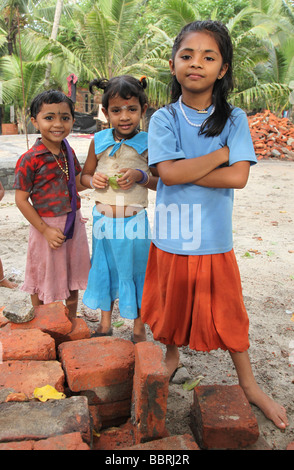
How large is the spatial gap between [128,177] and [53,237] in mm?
602


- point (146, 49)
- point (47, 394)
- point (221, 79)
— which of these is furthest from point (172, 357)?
point (146, 49)

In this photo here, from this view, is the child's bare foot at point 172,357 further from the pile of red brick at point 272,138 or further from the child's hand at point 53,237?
the pile of red brick at point 272,138

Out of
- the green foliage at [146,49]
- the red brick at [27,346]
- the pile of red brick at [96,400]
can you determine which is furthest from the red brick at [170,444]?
the green foliage at [146,49]

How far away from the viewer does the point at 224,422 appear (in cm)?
144

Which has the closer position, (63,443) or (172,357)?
(63,443)

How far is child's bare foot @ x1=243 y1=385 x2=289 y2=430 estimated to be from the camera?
5.74 feet

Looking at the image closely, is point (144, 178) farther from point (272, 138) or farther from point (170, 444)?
point (272, 138)

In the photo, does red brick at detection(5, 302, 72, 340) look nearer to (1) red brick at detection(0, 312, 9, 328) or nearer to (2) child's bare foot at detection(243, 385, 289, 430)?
(1) red brick at detection(0, 312, 9, 328)

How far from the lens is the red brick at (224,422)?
143 cm

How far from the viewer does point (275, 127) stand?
11.5 m

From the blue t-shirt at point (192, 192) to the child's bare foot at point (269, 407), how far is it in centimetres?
73

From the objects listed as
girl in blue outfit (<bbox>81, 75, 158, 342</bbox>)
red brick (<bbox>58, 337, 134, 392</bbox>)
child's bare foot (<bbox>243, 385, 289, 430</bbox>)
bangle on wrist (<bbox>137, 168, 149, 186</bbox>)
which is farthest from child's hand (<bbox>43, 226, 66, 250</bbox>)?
child's bare foot (<bbox>243, 385, 289, 430</bbox>)

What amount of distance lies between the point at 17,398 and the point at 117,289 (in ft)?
3.00

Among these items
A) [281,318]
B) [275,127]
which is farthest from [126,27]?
[281,318]
